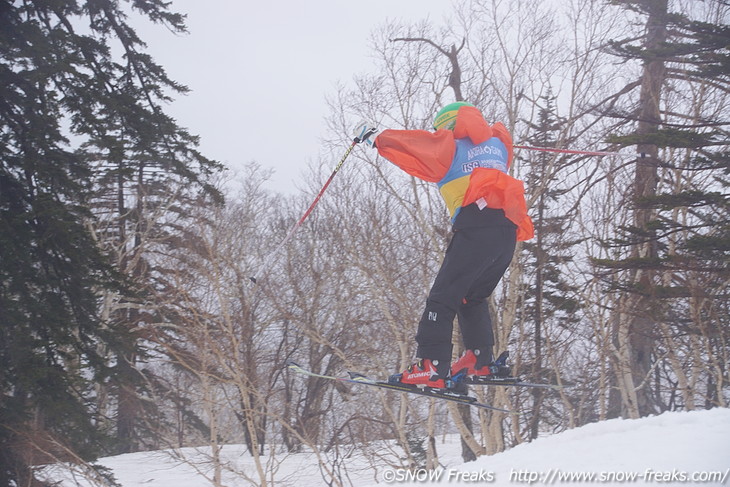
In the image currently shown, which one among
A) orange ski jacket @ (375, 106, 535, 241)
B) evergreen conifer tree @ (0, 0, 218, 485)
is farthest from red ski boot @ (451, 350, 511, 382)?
evergreen conifer tree @ (0, 0, 218, 485)

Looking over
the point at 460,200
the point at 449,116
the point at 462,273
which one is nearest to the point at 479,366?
the point at 462,273

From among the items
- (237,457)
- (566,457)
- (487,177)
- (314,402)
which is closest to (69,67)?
(487,177)

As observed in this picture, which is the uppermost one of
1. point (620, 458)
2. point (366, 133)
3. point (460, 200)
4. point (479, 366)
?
point (366, 133)

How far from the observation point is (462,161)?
3.98 meters

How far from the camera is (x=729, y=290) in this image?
35.3ft

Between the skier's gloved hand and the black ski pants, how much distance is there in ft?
2.65

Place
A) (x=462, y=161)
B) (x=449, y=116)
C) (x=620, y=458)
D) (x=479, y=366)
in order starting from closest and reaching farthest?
1. (x=620, y=458)
2. (x=462, y=161)
3. (x=449, y=116)
4. (x=479, y=366)

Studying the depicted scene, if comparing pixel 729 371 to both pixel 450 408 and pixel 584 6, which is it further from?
pixel 584 6

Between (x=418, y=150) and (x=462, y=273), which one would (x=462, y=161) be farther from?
(x=462, y=273)

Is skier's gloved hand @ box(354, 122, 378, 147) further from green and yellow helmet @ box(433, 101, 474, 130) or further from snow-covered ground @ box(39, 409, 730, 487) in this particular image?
snow-covered ground @ box(39, 409, 730, 487)

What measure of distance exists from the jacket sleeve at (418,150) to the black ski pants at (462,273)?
44 cm

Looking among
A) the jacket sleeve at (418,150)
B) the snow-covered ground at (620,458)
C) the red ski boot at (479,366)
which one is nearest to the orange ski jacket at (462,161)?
the jacket sleeve at (418,150)

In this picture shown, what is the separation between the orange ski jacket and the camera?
388cm

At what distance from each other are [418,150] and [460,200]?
46 centimetres
